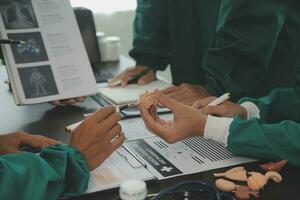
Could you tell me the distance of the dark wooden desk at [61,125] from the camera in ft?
2.81

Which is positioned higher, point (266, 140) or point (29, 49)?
point (29, 49)

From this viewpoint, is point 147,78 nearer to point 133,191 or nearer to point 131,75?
point 131,75

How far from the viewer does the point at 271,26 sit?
44.8 inches

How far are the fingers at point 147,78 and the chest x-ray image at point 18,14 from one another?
46 centimetres

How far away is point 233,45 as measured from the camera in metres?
1.20

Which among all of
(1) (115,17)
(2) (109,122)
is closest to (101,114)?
(2) (109,122)

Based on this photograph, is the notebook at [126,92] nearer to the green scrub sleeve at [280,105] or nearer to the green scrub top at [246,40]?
the green scrub top at [246,40]

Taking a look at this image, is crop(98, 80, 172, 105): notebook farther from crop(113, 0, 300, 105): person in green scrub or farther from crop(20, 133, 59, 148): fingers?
crop(20, 133, 59, 148): fingers

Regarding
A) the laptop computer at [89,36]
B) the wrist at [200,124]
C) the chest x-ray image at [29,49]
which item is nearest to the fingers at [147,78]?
the laptop computer at [89,36]

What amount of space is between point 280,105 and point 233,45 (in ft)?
0.70

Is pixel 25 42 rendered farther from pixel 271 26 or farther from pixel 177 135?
pixel 271 26

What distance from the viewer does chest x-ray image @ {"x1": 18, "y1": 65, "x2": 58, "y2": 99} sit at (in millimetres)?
1318

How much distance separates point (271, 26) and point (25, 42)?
0.75 m

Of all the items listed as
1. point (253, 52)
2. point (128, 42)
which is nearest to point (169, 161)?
point (253, 52)
